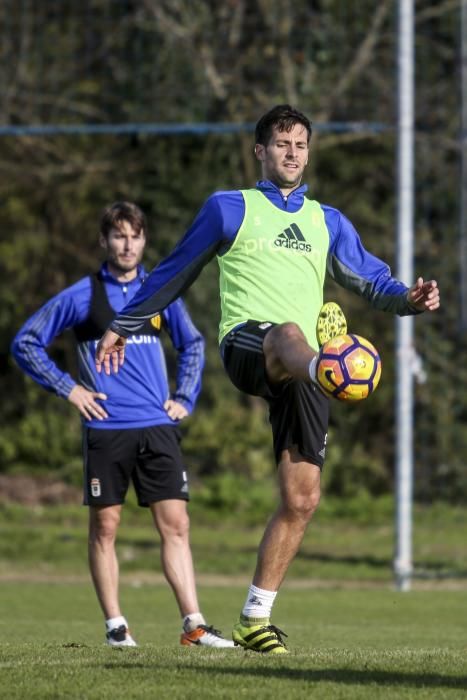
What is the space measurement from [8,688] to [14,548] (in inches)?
461

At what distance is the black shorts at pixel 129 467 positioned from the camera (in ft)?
28.2

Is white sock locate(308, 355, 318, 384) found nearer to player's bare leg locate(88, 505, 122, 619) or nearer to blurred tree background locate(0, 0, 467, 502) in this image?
player's bare leg locate(88, 505, 122, 619)

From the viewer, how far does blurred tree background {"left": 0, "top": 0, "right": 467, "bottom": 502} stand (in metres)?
19.5

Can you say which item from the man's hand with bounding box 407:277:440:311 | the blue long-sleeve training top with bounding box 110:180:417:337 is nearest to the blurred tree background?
the blue long-sleeve training top with bounding box 110:180:417:337

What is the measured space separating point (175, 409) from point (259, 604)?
226 cm

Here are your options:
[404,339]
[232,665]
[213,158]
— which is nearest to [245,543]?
[404,339]

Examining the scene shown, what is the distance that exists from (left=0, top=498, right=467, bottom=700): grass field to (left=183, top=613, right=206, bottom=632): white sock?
255 millimetres

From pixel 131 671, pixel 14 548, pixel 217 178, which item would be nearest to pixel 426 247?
pixel 217 178

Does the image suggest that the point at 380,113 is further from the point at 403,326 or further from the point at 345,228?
the point at 345,228

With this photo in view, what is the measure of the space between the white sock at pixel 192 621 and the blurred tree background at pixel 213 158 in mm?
9280

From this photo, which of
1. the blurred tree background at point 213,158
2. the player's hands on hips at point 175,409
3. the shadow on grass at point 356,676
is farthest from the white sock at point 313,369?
the blurred tree background at point 213,158

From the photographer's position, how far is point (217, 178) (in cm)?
2175

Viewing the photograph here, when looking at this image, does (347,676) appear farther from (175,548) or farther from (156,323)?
(156,323)

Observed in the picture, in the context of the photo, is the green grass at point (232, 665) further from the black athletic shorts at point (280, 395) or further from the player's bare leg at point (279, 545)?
the black athletic shorts at point (280, 395)
